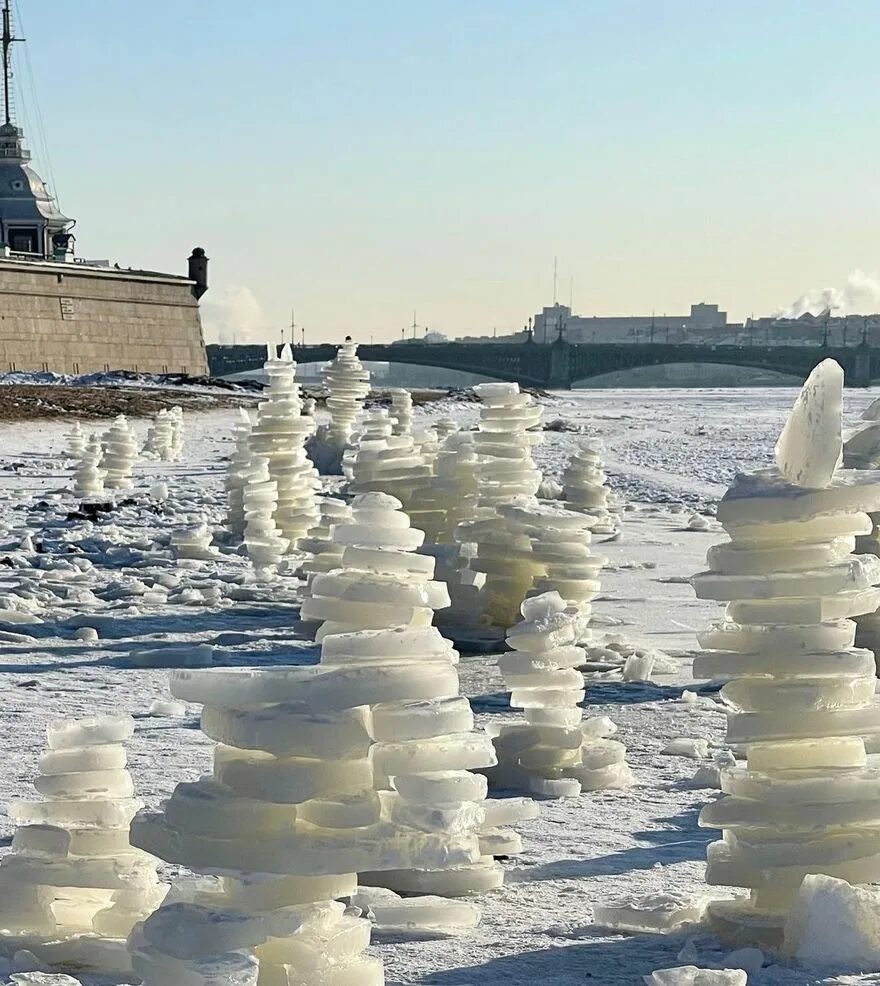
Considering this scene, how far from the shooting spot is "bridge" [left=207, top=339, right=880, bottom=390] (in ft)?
332

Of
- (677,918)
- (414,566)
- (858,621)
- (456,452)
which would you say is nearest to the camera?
(414,566)

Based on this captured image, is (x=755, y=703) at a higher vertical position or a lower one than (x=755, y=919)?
higher

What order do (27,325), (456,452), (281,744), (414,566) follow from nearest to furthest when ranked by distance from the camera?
(281,744) → (414,566) → (456,452) → (27,325)

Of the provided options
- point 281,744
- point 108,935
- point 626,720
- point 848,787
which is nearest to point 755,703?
point 848,787

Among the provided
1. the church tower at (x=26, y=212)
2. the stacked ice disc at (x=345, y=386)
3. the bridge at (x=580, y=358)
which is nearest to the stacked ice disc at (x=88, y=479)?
the stacked ice disc at (x=345, y=386)

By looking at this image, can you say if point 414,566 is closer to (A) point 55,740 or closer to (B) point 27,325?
(A) point 55,740

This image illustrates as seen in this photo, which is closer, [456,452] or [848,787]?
[848,787]

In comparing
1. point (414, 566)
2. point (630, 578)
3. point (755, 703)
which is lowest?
point (630, 578)

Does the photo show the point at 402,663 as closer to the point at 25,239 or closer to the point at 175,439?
the point at 175,439

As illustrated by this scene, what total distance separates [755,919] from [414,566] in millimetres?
1207

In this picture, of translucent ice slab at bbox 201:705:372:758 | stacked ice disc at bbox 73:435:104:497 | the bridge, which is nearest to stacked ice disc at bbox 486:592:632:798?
translucent ice slab at bbox 201:705:372:758

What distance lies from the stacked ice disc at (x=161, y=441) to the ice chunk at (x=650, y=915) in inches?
827

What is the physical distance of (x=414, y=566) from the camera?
3898 millimetres

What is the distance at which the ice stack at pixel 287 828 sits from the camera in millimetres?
3291
